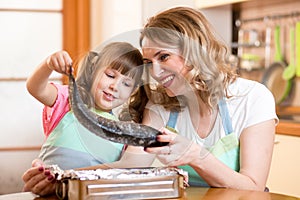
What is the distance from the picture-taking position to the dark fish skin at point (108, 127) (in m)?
1.18

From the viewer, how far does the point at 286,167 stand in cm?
247

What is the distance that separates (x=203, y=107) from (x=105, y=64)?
0.41 meters

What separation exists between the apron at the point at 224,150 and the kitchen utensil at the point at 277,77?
1406mm

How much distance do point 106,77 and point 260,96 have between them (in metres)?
0.56

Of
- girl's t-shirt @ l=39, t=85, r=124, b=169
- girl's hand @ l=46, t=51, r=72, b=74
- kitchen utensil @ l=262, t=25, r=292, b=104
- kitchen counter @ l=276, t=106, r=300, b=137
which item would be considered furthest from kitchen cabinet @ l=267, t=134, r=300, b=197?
girl's hand @ l=46, t=51, r=72, b=74

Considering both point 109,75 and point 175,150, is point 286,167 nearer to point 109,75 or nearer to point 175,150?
point 175,150

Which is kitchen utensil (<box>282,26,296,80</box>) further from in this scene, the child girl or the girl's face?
the girl's face

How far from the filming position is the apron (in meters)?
1.52

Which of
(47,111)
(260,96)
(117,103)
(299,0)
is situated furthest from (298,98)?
(117,103)

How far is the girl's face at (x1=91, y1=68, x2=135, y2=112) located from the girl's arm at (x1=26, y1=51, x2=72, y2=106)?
0.08m

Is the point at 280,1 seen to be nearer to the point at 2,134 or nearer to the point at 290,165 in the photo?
the point at 290,165

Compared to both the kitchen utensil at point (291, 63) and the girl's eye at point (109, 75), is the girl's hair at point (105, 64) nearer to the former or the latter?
the girl's eye at point (109, 75)

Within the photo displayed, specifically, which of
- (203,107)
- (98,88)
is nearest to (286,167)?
(203,107)

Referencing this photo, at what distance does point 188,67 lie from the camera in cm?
135
